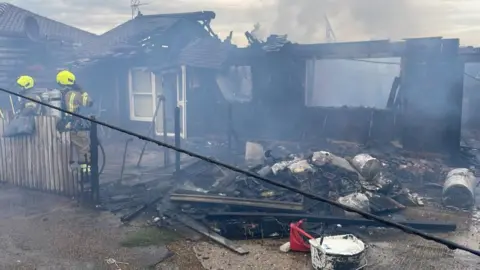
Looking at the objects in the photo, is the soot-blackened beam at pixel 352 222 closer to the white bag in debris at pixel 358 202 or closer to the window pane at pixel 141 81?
the white bag in debris at pixel 358 202

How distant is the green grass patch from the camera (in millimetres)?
5910

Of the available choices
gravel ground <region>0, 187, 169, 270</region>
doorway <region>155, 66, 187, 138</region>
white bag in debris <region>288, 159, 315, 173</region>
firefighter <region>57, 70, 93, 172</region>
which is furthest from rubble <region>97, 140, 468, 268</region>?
doorway <region>155, 66, 187, 138</region>

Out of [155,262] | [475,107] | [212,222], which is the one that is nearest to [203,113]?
[212,222]

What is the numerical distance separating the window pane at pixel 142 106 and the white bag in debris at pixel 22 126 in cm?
607

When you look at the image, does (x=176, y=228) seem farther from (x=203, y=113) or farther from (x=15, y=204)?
(x=203, y=113)

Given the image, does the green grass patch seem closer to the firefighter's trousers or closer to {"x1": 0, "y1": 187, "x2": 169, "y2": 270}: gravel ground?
{"x1": 0, "y1": 187, "x2": 169, "y2": 270}: gravel ground

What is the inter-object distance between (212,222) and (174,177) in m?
2.71

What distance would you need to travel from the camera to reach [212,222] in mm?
6551

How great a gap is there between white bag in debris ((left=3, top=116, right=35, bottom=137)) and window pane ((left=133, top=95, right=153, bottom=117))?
6.07m

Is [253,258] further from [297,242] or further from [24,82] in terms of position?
[24,82]

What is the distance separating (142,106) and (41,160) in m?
6.40

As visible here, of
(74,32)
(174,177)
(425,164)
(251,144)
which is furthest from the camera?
(74,32)

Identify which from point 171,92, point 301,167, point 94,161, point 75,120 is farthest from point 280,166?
point 171,92

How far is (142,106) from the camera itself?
1433 cm
